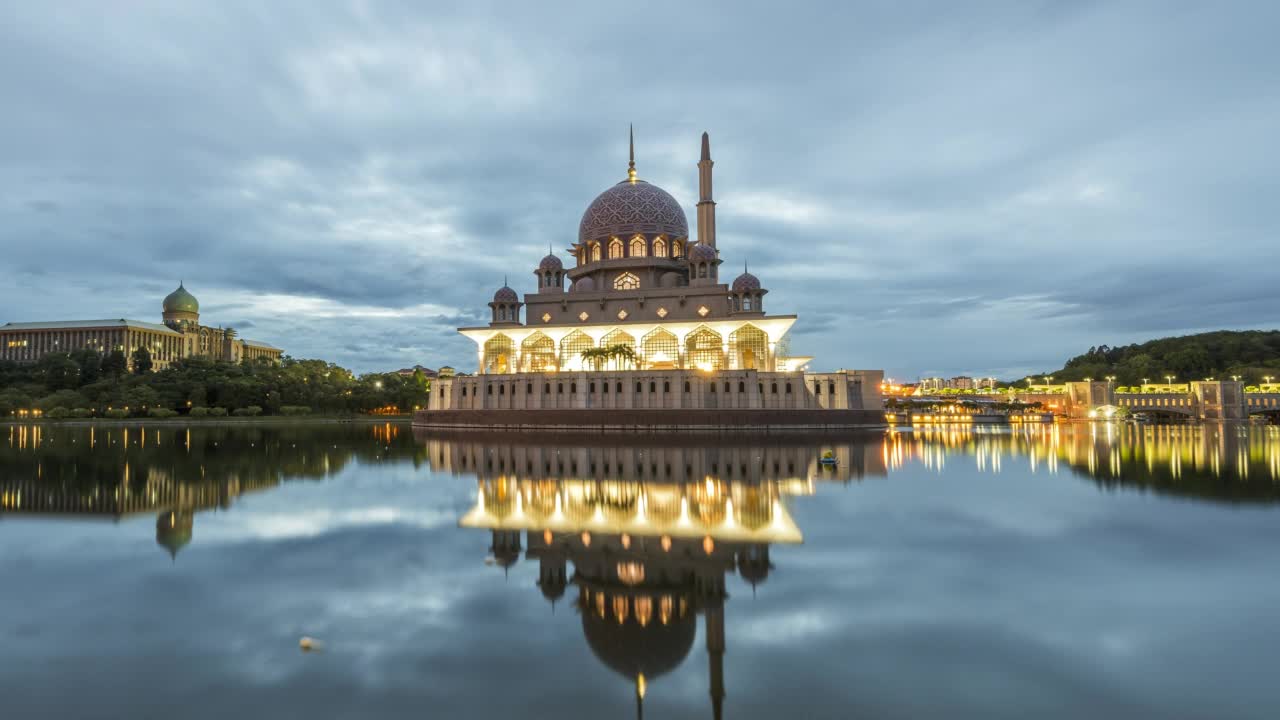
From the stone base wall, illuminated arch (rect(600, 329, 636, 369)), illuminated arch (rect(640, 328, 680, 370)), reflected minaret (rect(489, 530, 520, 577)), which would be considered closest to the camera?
reflected minaret (rect(489, 530, 520, 577))

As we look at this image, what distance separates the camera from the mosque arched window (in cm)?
6291

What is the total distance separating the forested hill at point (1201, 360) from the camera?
314 feet

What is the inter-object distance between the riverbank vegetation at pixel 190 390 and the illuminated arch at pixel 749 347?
165ft

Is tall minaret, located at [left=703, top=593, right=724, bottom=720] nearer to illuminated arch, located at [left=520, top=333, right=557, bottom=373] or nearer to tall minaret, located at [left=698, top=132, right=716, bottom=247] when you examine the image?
illuminated arch, located at [left=520, top=333, right=557, bottom=373]

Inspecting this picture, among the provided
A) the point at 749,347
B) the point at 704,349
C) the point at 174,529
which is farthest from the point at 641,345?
the point at 174,529

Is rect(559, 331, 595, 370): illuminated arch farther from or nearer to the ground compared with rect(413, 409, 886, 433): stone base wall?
farther from the ground

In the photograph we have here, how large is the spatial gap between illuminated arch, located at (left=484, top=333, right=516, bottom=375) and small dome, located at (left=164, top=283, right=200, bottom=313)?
90.9m

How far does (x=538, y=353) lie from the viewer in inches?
2429

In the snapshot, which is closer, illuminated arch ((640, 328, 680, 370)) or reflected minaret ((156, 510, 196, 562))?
reflected minaret ((156, 510, 196, 562))

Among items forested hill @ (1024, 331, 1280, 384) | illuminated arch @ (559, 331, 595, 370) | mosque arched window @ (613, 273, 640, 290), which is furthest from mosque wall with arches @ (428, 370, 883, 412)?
forested hill @ (1024, 331, 1280, 384)

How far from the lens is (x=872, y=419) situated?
5044cm

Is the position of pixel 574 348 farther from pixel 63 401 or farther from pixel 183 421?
pixel 63 401

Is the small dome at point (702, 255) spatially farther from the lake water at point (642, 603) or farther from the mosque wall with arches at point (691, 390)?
the lake water at point (642, 603)

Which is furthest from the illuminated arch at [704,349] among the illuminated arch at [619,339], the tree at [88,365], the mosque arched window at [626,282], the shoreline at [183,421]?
the tree at [88,365]
